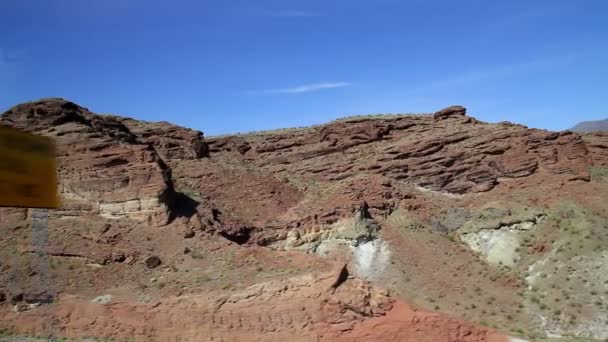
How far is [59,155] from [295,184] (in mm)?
15093

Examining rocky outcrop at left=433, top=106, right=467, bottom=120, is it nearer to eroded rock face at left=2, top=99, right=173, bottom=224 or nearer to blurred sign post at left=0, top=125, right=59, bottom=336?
eroded rock face at left=2, top=99, right=173, bottom=224

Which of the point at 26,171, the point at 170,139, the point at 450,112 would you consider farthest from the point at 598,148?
the point at 26,171

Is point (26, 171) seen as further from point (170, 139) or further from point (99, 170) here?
point (170, 139)

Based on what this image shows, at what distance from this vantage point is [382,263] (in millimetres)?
28062

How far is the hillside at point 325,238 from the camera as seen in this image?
22.8 metres

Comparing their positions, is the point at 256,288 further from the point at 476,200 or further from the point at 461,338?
the point at 476,200

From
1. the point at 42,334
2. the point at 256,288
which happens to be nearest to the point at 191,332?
the point at 256,288

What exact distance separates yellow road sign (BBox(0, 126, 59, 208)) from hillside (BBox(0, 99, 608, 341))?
1469 centimetres

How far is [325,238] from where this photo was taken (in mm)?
30453

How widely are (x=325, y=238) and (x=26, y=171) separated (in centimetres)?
2477

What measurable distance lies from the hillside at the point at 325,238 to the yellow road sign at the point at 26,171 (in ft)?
48.2

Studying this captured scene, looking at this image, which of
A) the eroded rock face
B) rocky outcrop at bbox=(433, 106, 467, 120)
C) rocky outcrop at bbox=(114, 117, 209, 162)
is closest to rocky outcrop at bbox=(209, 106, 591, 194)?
rocky outcrop at bbox=(433, 106, 467, 120)

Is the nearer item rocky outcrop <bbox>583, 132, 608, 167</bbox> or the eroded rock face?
the eroded rock face

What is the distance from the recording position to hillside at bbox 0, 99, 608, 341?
22.8 meters
